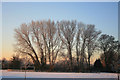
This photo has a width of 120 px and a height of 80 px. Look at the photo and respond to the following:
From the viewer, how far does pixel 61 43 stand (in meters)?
18.9

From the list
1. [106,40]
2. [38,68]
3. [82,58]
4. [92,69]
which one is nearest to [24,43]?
[38,68]

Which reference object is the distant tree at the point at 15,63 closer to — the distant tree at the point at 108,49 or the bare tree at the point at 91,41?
the bare tree at the point at 91,41

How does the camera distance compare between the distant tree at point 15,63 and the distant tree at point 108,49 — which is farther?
the distant tree at point 108,49

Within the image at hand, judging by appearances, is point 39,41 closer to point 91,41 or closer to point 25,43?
point 25,43

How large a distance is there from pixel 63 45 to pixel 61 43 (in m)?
0.33

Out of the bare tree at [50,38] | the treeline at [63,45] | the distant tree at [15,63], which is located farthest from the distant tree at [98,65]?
the distant tree at [15,63]

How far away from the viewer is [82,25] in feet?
61.7

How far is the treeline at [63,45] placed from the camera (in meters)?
18.3

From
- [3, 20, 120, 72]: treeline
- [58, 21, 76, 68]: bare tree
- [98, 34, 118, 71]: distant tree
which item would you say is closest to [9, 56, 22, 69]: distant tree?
[3, 20, 120, 72]: treeline

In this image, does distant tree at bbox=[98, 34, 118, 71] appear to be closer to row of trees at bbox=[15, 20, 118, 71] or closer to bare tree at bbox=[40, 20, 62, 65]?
row of trees at bbox=[15, 20, 118, 71]

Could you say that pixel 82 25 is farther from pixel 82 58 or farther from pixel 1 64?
pixel 1 64

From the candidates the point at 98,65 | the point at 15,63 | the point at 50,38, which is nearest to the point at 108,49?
the point at 98,65

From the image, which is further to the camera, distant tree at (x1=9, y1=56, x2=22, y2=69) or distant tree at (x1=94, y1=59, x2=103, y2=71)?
distant tree at (x1=94, y1=59, x2=103, y2=71)

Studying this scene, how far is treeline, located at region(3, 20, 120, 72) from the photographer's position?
60.1ft
